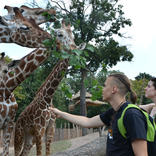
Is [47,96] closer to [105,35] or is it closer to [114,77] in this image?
[114,77]

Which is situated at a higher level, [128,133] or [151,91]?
[151,91]

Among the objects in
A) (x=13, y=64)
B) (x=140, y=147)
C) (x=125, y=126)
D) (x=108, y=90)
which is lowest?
(x=140, y=147)

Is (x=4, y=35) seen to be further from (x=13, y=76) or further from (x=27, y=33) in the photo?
(x=13, y=76)

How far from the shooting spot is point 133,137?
1.67 meters

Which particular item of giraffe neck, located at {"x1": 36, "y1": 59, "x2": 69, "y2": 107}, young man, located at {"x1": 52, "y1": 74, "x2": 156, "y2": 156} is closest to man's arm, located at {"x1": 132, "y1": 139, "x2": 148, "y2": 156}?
young man, located at {"x1": 52, "y1": 74, "x2": 156, "y2": 156}

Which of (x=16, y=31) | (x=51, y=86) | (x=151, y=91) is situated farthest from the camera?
(x=51, y=86)

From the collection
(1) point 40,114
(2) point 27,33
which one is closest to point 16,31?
(2) point 27,33

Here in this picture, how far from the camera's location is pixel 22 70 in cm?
406

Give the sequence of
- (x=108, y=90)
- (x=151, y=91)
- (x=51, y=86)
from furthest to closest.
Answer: (x=51, y=86)
(x=151, y=91)
(x=108, y=90)

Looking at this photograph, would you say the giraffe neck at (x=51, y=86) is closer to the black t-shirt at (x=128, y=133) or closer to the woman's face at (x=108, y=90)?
the woman's face at (x=108, y=90)

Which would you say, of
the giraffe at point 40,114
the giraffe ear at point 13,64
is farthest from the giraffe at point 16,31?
the giraffe at point 40,114

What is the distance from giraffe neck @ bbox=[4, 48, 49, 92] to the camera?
405cm

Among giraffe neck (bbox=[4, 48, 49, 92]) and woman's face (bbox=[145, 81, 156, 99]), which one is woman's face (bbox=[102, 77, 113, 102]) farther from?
giraffe neck (bbox=[4, 48, 49, 92])

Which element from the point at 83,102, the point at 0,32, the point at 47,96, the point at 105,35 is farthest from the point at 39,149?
the point at 105,35
